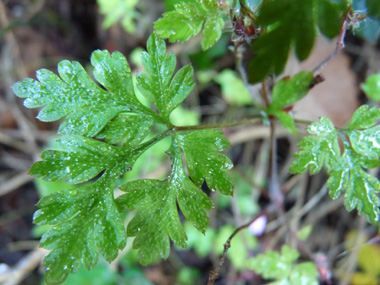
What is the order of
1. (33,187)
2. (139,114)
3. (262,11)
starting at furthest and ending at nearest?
(33,187) → (139,114) → (262,11)

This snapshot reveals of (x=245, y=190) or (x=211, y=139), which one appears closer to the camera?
(x=211, y=139)

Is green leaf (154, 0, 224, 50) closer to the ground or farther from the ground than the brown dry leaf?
farther from the ground

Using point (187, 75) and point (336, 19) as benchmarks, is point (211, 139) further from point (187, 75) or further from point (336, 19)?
point (336, 19)

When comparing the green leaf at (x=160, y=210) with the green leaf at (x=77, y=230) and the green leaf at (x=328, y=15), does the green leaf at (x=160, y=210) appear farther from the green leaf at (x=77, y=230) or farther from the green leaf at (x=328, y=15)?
the green leaf at (x=328, y=15)

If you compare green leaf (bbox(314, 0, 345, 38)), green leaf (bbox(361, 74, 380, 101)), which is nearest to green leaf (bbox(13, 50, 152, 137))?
green leaf (bbox(314, 0, 345, 38))

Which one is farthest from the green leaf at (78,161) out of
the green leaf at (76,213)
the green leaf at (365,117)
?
the green leaf at (365,117)

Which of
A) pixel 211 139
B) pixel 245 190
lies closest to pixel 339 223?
pixel 245 190

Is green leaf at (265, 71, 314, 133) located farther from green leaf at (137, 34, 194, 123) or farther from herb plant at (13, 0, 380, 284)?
green leaf at (137, 34, 194, 123)
